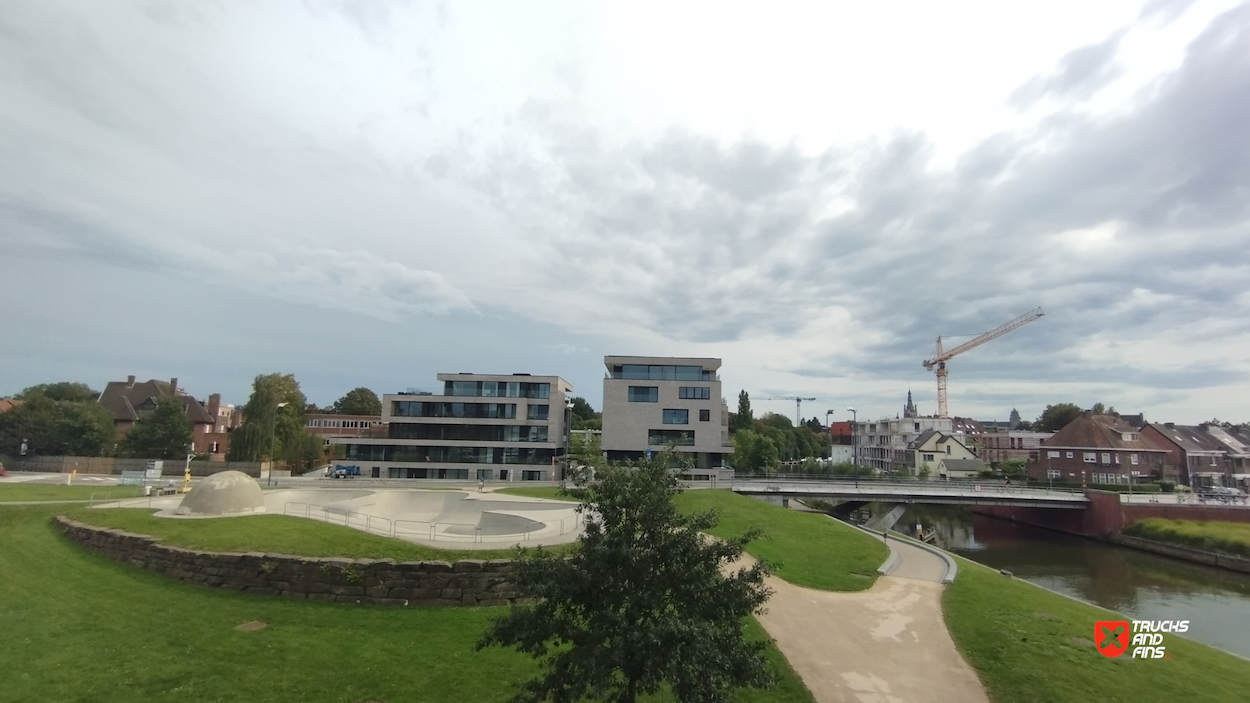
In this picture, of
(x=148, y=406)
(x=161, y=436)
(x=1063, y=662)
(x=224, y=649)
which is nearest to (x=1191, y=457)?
(x=1063, y=662)

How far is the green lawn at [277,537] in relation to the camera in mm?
19469

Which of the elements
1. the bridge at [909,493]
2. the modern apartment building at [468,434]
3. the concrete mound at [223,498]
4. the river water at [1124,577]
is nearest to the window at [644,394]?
the modern apartment building at [468,434]

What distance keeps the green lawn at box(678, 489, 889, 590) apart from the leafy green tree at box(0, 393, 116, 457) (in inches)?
2545

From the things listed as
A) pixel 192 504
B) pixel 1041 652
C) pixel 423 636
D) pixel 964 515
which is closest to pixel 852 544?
pixel 1041 652

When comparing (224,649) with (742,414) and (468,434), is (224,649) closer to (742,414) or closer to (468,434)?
(468,434)

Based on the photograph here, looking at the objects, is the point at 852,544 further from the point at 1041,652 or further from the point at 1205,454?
the point at 1205,454

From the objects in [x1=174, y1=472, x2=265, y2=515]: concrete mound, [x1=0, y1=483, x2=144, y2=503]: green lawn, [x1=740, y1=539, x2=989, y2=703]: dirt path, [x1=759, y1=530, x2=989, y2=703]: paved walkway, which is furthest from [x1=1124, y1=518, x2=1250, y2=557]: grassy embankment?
[x1=0, y1=483, x2=144, y2=503]: green lawn

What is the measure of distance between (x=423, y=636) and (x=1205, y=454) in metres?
102

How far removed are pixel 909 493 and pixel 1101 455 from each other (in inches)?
1503

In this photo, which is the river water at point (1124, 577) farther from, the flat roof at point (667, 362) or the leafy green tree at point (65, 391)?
the leafy green tree at point (65, 391)

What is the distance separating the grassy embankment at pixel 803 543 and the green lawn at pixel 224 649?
533 cm

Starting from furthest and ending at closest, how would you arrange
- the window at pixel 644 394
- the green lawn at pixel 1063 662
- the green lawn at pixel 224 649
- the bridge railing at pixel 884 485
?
the window at pixel 644 394
the bridge railing at pixel 884 485
the green lawn at pixel 1063 662
the green lawn at pixel 224 649

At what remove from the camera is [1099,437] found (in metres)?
72.7

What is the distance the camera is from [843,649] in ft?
53.7
